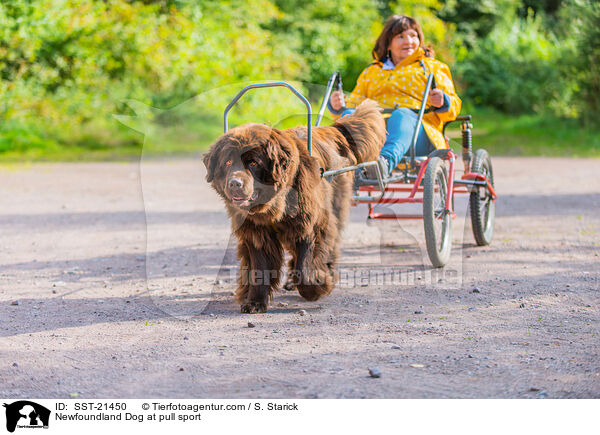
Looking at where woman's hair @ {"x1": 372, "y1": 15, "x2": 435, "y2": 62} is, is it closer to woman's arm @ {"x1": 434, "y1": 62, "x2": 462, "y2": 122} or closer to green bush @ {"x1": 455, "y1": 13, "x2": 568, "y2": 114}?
woman's arm @ {"x1": 434, "y1": 62, "x2": 462, "y2": 122}

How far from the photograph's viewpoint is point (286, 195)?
13.5ft

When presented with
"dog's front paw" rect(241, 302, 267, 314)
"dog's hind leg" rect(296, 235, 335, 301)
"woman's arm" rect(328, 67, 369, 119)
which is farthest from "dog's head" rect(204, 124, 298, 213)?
"woman's arm" rect(328, 67, 369, 119)

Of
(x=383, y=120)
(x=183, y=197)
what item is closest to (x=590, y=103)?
(x=183, y=197)

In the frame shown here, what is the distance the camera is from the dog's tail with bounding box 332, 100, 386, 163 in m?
4.82

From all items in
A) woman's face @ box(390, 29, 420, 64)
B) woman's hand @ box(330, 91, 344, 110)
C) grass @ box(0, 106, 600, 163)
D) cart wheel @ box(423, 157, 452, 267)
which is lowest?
grass @ box(0, 106, 600, 163)

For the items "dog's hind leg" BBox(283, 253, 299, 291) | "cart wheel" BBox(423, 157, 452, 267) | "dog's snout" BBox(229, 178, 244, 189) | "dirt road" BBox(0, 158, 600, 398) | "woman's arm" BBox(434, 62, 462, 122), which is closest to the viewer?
"dirt road" BBox(0, 158, 600, 398)

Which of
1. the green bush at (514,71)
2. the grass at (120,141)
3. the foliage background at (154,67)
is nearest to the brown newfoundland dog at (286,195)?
the foliage background at (154,67)

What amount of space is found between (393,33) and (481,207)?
1.83 m

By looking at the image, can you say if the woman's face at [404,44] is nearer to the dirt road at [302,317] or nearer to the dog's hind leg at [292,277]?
the dirt road at [302,317]

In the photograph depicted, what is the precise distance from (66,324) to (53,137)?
46.9 feet

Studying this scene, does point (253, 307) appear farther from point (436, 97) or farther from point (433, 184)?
point (436, 97)

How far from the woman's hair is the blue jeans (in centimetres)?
75

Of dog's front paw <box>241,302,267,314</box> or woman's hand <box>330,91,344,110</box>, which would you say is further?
woman's hand <box>330,91,344,110</box>
